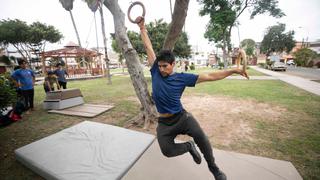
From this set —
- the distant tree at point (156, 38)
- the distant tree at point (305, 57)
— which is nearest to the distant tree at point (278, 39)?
the distant tree at point (305, 57)

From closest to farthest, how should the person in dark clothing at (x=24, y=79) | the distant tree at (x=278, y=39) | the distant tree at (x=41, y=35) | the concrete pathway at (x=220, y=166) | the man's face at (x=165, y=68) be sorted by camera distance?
the man's face at (x=165, y=68) → the concrete pathway at (x=220, y=166) → the person in dark clothing at (x=24, y=79) → the distant tree at (x=41, y=35) → the distant tree at (x=278, y=39)

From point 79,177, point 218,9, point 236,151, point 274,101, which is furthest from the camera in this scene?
point 218,9

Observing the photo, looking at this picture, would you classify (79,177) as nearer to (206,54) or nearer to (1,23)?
(1,23)

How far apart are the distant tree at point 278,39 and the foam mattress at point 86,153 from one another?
203 feet

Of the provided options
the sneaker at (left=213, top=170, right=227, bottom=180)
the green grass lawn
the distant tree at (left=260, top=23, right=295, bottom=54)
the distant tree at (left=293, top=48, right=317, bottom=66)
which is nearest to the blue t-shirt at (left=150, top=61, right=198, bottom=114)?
the sneaker at (left=213, top=170, right=227, bottom=180)

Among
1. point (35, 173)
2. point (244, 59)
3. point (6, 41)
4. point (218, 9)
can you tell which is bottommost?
point (35, 173)

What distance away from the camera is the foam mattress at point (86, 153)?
8.62ft

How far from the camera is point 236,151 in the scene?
11.0 ft

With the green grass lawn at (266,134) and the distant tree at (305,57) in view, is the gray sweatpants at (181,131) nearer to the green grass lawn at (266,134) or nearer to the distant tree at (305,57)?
the green grass lawn at (266,134)

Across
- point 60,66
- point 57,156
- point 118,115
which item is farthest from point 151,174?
point 60,66

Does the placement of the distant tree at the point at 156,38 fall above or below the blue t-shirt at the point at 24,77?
above

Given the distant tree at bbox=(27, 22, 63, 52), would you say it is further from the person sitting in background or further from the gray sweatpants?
the gray sweatpants

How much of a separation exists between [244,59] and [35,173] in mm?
3727

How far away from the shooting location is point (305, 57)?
38438 millimetres
